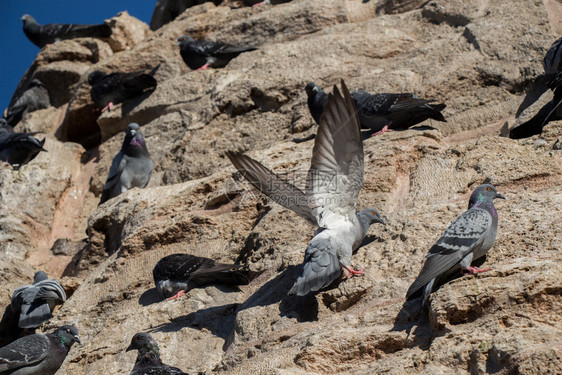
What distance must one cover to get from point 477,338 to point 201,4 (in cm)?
1210

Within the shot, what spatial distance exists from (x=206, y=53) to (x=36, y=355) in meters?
6.61

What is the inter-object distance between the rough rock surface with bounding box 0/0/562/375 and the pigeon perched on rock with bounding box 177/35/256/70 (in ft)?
0.84

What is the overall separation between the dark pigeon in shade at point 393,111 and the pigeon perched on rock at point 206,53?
13.5ft

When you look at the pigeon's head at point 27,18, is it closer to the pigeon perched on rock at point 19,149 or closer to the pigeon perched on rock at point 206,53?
the pigeon perched on rock at point 19,149

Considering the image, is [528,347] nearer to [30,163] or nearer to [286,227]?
[286,227]

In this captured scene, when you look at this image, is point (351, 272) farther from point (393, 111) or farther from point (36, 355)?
point (36, 355)

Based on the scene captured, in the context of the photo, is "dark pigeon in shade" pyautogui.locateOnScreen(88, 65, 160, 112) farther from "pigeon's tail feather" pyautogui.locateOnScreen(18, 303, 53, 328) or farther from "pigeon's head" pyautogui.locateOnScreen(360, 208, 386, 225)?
"pigeon's head" pyautogui.locateOnScreen(360, 208, 386, 225)

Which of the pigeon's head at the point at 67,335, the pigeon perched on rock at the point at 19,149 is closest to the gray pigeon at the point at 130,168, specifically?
the pigeon perched on rock at the point at 19,149

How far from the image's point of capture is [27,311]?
7984 mm

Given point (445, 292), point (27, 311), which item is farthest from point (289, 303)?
point (27, 311)

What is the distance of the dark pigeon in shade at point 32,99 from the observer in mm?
14585

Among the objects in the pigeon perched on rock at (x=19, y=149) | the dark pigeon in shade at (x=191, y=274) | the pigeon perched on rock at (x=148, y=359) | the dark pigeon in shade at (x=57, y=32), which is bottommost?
the pigeon perched on rock at (x=148, y=359)

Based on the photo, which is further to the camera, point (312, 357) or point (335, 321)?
point (335, 321)

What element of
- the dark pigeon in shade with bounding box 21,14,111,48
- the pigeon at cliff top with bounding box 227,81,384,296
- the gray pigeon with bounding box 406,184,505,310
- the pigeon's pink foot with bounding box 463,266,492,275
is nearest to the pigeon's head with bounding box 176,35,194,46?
the dark pigeon in shade with bounding box 21,14,111,48
